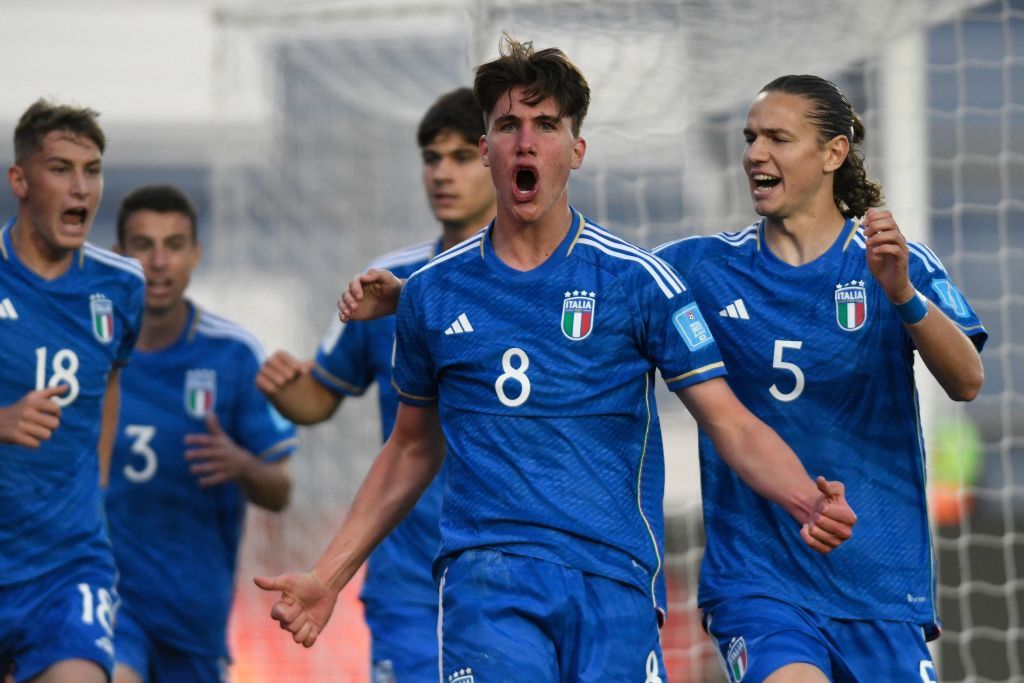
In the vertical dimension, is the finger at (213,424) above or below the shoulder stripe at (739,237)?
below

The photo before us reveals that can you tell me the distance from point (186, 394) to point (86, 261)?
46.5 inches

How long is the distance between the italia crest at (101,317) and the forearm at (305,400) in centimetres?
66

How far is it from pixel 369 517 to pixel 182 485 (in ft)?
8.45

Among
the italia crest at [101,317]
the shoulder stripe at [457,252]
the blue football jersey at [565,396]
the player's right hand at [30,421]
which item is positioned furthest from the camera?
the italia crest at [101,317]

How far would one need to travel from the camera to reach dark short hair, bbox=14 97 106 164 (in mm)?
6098

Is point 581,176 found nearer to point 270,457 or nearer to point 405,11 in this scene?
point 405,11

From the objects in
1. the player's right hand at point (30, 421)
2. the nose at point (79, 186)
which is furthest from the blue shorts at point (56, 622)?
the nose at point (79, 186)

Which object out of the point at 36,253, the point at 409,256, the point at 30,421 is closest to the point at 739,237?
the point at 409,256

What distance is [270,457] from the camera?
7320 millimetres

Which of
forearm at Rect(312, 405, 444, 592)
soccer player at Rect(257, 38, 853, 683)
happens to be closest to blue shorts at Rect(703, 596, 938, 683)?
soccer player at Rect(257, 38, 853, 683)

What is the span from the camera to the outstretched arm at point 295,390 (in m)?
6.10

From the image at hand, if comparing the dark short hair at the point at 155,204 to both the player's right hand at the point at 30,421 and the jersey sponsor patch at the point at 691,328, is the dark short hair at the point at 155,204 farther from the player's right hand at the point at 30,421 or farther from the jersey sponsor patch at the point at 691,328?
the jersey sponsor patch at the point at 691,328

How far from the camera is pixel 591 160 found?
9.01 metres

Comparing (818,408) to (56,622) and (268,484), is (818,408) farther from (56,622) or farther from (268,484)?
(268,484)
